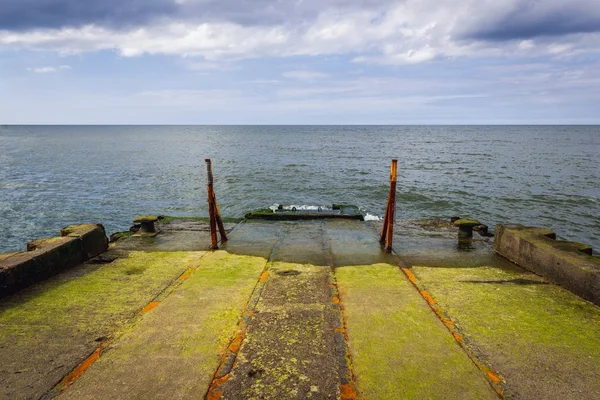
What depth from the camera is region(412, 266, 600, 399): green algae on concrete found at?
10.5ft

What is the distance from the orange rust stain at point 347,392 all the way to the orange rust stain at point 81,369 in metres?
2.31

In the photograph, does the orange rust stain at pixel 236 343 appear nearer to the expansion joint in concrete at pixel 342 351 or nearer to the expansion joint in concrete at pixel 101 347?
the expansion joint in concrete at pixel 342 351

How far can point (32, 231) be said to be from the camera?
47.7 ft

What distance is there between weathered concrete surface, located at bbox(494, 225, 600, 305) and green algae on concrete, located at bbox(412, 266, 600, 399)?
16cm

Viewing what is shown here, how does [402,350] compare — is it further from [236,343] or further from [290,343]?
[236,343]

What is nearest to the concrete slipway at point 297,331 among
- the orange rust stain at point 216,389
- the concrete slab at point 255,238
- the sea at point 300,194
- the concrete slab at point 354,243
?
the orange rust stain at point 216,389

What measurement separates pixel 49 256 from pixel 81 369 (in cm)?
292

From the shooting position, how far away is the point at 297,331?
397 cm

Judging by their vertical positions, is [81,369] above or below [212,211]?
below

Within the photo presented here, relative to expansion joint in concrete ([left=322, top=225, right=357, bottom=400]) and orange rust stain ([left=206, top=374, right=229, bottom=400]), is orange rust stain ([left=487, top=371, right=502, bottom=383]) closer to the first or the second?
expansion joint in concrete ([left=322, top=225, right=357, bottom=400])

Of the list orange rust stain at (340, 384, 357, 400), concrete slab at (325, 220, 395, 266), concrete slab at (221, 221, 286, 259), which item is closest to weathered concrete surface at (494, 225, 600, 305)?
concrete slab at (325, 220, 395, 266)

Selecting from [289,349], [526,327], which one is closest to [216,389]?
[289,349]

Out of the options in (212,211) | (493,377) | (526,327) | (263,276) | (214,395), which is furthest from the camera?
(212,211)

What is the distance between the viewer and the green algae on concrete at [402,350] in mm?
3066
